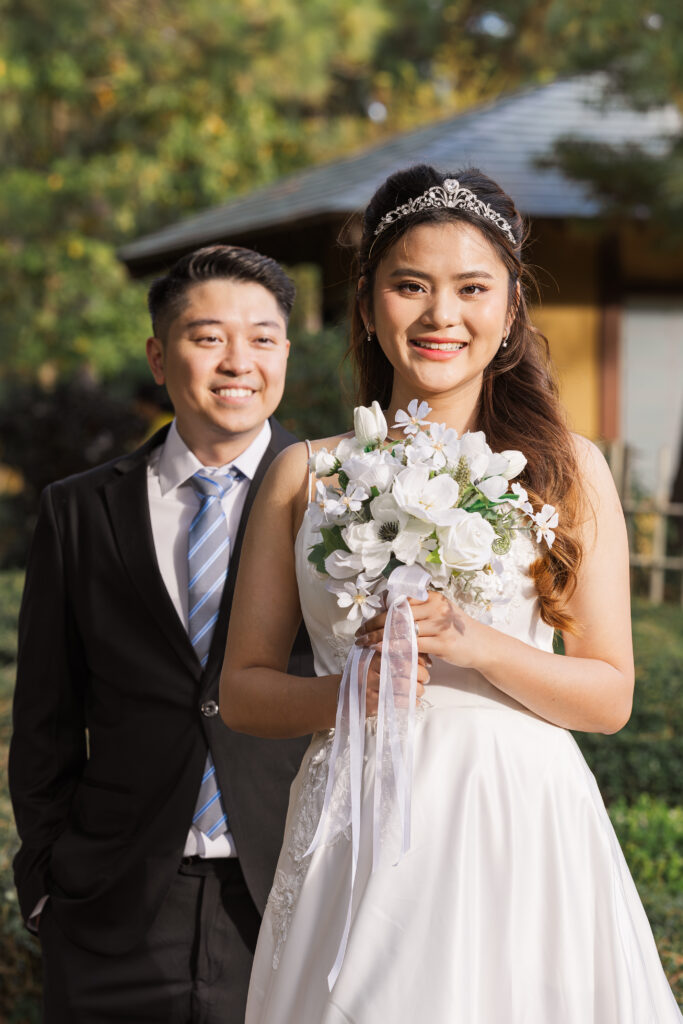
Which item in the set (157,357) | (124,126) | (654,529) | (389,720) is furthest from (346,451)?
(124,126)

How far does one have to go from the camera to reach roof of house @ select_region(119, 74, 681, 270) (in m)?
13.6

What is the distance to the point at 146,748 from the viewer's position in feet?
10.7

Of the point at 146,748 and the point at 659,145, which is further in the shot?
the point at 659,145

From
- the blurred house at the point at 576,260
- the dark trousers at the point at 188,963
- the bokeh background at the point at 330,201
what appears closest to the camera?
the dark trousers at the point at 188,963

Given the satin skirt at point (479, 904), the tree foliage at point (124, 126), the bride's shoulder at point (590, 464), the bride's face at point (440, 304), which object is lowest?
the satin skirt at point (479, 904)

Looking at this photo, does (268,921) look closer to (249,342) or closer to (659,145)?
(249,342)

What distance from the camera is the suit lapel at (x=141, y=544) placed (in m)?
3.29

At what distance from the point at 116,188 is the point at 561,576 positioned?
71.6ft

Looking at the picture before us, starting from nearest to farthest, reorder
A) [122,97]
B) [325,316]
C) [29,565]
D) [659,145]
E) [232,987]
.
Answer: [232,987]
[29,565]
[659,145]
[325,316]
[122,97]

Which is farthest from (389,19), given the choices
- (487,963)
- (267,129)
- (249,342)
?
(487,963)

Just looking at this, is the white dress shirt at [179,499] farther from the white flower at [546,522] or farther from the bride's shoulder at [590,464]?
the white flower at [546,522]

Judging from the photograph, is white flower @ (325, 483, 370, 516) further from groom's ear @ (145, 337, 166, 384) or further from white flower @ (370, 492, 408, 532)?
groom's ear @ (145, 337, 166, 384)

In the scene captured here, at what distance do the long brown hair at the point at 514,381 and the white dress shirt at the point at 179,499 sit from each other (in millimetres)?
687

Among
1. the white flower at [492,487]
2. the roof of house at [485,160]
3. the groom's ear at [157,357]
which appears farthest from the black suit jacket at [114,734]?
the roof of house at [485,160]
